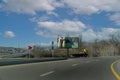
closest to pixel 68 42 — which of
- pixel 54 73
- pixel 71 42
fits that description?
pixel 71 42

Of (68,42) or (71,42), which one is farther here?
(71,42)

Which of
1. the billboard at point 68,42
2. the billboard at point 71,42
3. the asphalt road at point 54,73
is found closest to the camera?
the asphalt road at point 54,73

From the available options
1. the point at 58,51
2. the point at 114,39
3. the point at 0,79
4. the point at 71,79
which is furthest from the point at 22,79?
the point at 114,39

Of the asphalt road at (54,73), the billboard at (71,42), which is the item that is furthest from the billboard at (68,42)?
the asphalt road at (54,73)

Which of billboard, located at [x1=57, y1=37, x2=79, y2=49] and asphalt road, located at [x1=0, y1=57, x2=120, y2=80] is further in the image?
billboard, located at [x1=57, y1=37, x2=79, y2=49]

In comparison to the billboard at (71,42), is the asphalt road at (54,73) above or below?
below

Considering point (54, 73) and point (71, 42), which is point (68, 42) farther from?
point (54, 73)

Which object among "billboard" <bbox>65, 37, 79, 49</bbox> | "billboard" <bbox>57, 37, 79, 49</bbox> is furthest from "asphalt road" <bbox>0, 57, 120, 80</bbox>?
"billboard" <bbox>65, 37, 79, 49</bbox>

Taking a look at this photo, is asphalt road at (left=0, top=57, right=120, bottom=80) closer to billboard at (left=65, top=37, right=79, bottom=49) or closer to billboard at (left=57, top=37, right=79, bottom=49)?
billboard at (left=57, top=37, right=79, bottom=49)

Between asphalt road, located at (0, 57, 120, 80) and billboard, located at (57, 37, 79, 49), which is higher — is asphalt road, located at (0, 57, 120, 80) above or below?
below

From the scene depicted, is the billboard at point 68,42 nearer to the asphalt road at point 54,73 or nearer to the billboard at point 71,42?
the billboard at point 71,42

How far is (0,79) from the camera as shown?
599 inches

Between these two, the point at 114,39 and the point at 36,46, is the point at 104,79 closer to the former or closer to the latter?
the point at 36,46

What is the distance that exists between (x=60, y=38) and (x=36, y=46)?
2319 centimetres
